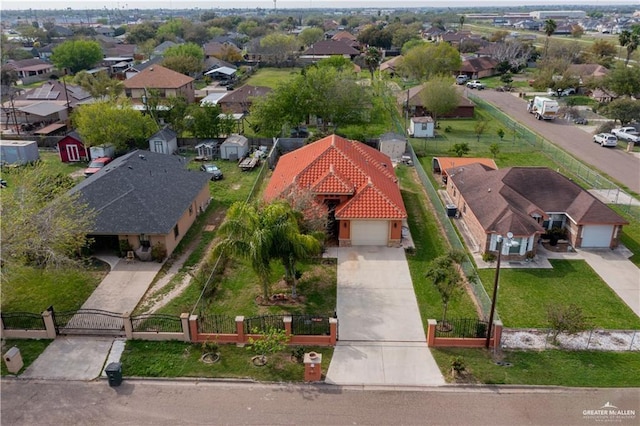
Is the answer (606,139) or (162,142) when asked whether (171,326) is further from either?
(606,139)

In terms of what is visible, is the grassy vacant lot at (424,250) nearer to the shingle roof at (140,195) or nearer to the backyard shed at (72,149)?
the shingle roof at (140,195)

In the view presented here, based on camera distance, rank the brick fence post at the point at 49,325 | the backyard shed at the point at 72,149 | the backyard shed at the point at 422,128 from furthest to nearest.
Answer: the backyard shed at the point at 422,128 → the backyard shed at the point at 72,149 → the brick fence post at the point at 49,325

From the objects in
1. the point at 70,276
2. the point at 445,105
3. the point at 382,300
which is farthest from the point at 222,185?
the point at 445,105

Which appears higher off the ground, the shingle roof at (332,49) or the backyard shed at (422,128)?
the shingle roof at (332,49)

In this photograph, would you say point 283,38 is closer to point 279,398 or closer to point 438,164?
point 438,164

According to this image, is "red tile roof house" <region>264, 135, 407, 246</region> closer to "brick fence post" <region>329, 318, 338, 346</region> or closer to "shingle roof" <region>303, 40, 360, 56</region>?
"brick fence post" <region>329, 318, 338, 346</region>

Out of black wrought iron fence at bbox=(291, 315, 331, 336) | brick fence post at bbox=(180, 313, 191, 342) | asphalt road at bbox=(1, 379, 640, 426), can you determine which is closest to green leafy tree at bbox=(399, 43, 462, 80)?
black wrought iron fence at bbox=(291, 315, 331, 336)

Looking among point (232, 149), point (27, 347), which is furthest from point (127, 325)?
point (232, 149)

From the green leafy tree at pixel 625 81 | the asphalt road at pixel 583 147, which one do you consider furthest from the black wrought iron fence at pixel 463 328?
the green leafy tree at pixel 625 81
